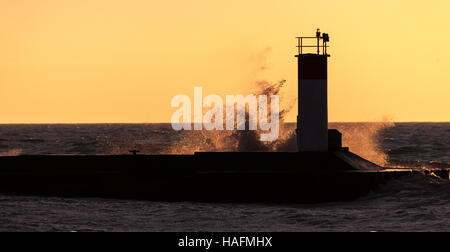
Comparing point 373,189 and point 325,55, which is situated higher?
point 325,55

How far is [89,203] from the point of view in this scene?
17.2 metres

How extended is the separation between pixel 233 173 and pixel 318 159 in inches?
94.4

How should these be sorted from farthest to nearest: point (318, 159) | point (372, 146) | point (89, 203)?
point (372, 146), point (318, 159), point (89, 203)

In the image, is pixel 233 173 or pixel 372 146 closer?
pixel 233 173

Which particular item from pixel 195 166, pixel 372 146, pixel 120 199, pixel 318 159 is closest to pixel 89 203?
pixel 120 199
